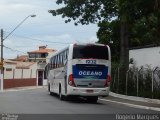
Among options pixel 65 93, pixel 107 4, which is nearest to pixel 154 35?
pixel 65 93

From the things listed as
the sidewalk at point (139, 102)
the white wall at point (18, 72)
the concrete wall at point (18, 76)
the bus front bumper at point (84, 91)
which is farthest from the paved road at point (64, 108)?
the white wall at point (18, 72)

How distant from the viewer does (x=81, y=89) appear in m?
28.0

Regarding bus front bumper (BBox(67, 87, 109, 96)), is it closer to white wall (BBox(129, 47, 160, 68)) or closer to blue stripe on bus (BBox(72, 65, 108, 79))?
blue stripe on bus (BBox(72, 65, 108, 79))

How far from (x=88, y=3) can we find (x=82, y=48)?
33.0 feet

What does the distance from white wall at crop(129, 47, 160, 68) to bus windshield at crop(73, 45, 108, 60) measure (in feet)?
15.4

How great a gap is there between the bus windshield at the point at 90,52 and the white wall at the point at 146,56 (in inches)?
184

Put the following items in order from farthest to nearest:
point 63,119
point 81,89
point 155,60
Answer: point 155,60 < point 81,89 < point 63,119

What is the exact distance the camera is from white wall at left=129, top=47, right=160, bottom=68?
105ft

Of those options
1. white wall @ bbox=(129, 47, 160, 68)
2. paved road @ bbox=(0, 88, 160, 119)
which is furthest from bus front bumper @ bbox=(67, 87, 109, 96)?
white wall @ bbox=(129, 47, 160, 68)

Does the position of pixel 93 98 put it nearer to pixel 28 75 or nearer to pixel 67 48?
pixel 67 48

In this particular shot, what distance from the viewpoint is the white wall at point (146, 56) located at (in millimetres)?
31984

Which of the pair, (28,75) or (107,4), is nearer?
(107,4)

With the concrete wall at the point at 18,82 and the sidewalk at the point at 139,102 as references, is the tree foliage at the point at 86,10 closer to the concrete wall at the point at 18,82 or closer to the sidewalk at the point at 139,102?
the sidewalk at the point at 139,102

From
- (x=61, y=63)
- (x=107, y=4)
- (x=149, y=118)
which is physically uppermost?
(x=107, y=4)
